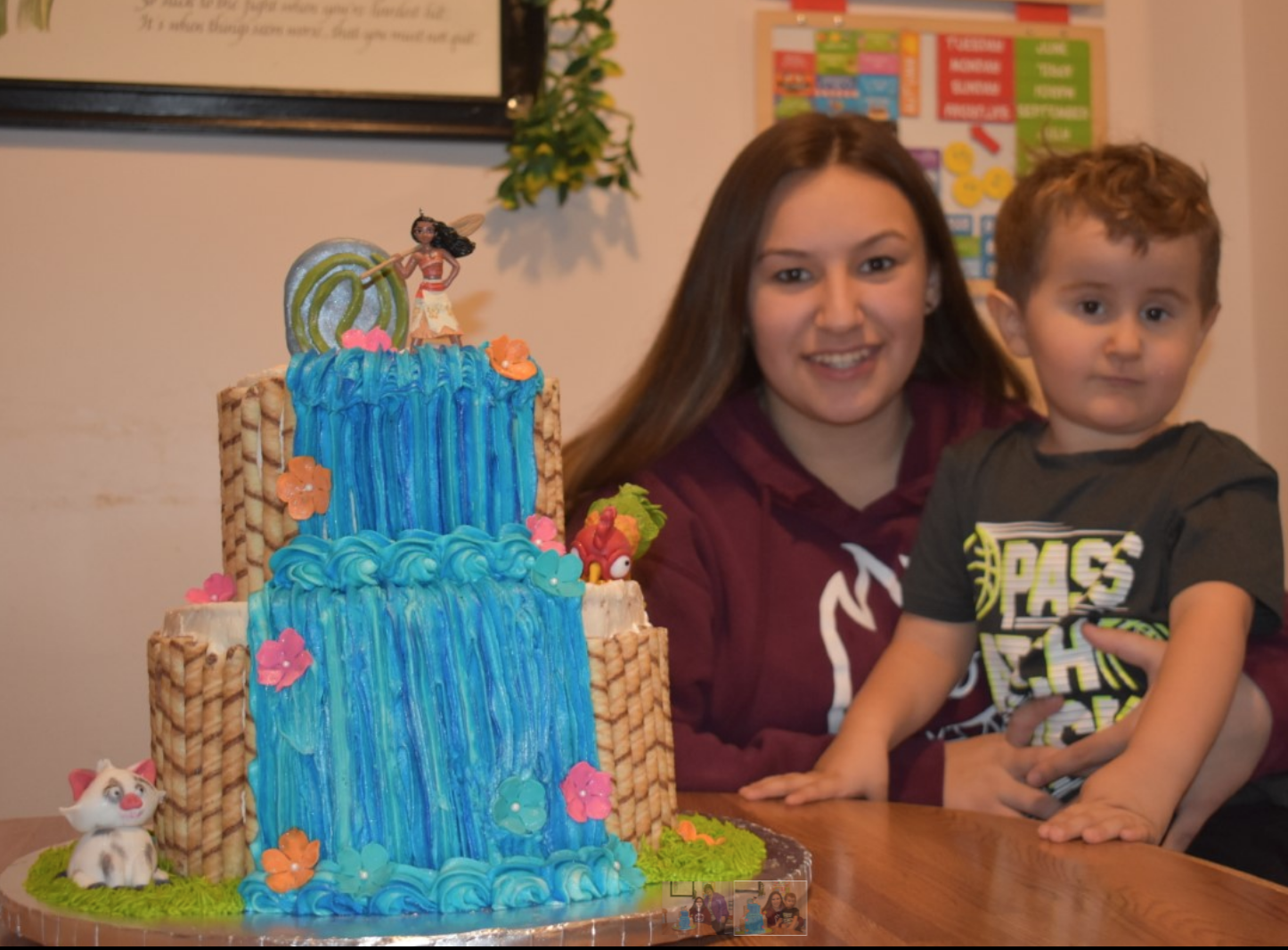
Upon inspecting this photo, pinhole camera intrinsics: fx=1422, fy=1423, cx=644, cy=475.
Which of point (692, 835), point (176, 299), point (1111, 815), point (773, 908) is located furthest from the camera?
point (176, 299)

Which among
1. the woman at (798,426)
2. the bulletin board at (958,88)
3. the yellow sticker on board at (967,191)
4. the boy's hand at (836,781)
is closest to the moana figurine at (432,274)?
the boy's hand at (836,781)

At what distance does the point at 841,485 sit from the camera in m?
2.47

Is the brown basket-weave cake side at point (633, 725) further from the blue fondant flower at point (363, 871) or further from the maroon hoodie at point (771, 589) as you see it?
the maroon hoodie at point (771, 589)

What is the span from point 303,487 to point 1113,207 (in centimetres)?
121

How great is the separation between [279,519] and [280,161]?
177 centimetres

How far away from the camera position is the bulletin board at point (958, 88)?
312 cm

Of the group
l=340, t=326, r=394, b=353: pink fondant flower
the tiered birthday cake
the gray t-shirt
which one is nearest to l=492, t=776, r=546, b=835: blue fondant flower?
the tiered birthday cake

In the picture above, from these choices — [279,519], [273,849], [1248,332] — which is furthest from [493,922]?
[1248,332]

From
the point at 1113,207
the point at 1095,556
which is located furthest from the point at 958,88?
the point at 1095,556

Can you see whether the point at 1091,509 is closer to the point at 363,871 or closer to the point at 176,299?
the point at 363,871

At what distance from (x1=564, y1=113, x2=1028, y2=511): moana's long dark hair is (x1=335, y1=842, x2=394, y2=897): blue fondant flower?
3.96 ft

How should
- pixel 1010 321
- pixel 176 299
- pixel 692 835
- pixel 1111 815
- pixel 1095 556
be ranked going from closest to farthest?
pixel 692 835 < pixel 1111 815 < pixel 1095 556 < pixel 1010 321 < pixel 176 299

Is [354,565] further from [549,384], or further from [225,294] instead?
[225,294]

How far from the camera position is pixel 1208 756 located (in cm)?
183
